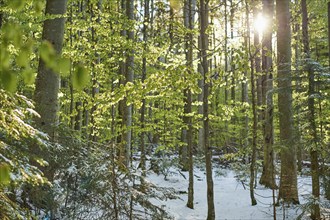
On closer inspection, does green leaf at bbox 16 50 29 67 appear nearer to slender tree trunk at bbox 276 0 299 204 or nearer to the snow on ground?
the snow on ground

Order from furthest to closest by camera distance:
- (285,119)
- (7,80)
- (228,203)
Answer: (228,203)
(285,119)
(7,80)

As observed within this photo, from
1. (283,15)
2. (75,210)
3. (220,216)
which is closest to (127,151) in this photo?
(220,216)

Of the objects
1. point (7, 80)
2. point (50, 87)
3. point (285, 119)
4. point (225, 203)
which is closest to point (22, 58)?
point (7, 80)

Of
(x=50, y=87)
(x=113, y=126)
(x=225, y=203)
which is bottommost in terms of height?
(x=225, y=203)

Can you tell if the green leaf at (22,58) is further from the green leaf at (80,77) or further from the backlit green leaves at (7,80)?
the green leaf at (80,77)

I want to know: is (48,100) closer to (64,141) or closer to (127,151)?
(64,141)

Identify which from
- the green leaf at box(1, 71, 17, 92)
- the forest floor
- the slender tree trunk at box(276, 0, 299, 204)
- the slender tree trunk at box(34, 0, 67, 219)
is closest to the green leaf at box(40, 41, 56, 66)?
the green leaf at box(1, 71, 17, 92)

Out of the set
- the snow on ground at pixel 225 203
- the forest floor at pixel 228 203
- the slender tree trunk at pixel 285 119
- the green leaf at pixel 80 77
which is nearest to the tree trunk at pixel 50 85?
the forest floor at pixel 228 203

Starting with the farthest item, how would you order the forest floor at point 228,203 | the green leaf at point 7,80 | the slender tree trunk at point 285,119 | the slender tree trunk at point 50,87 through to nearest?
the slender tree trunk at point 285,119, the forest floor at point 228,203, the slender tree trunk at point 50,87, the green leaf at point 7,80

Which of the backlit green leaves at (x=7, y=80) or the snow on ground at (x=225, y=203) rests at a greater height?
the backlit green leaves at (x=7, y=80)

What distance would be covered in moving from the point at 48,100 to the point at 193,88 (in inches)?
117

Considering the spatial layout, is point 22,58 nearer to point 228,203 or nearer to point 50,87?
point 50,87

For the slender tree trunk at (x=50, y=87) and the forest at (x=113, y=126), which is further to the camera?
the slender tree trunk at (x=50, y=87)

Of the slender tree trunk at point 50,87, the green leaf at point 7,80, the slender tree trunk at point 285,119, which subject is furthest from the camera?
the slender tree trunk at point 285,119
